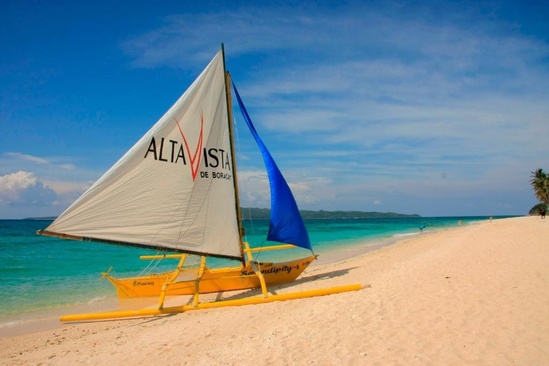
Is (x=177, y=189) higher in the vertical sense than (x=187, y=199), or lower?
higher

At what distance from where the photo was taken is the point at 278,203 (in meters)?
12.1

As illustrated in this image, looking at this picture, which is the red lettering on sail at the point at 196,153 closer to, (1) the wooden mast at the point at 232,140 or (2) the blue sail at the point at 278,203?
(1) the wooden mast at the point at 232,140

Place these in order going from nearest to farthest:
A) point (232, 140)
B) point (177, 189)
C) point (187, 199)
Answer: point (177, 189), point (187, 199), point (232, 140)

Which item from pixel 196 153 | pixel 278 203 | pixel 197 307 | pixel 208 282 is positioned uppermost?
pixel 196 153

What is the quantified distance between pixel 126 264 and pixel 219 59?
18.8 metres

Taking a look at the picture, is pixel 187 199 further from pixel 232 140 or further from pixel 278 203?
pixel 278 203

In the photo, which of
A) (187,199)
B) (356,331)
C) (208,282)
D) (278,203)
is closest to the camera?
(356,331)

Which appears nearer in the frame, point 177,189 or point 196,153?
point 177,189

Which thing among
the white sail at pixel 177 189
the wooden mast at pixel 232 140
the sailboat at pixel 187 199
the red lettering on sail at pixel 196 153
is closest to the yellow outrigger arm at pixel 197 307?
the sailboat at pixel 187 199

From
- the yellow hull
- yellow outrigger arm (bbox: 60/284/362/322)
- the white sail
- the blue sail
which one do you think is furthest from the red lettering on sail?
the yellow hull

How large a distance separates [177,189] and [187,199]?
0.41 metres

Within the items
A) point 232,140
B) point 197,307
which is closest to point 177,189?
point 232,140

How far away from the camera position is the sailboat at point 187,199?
30.8 feet

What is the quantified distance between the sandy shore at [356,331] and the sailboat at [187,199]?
1.07 meters
